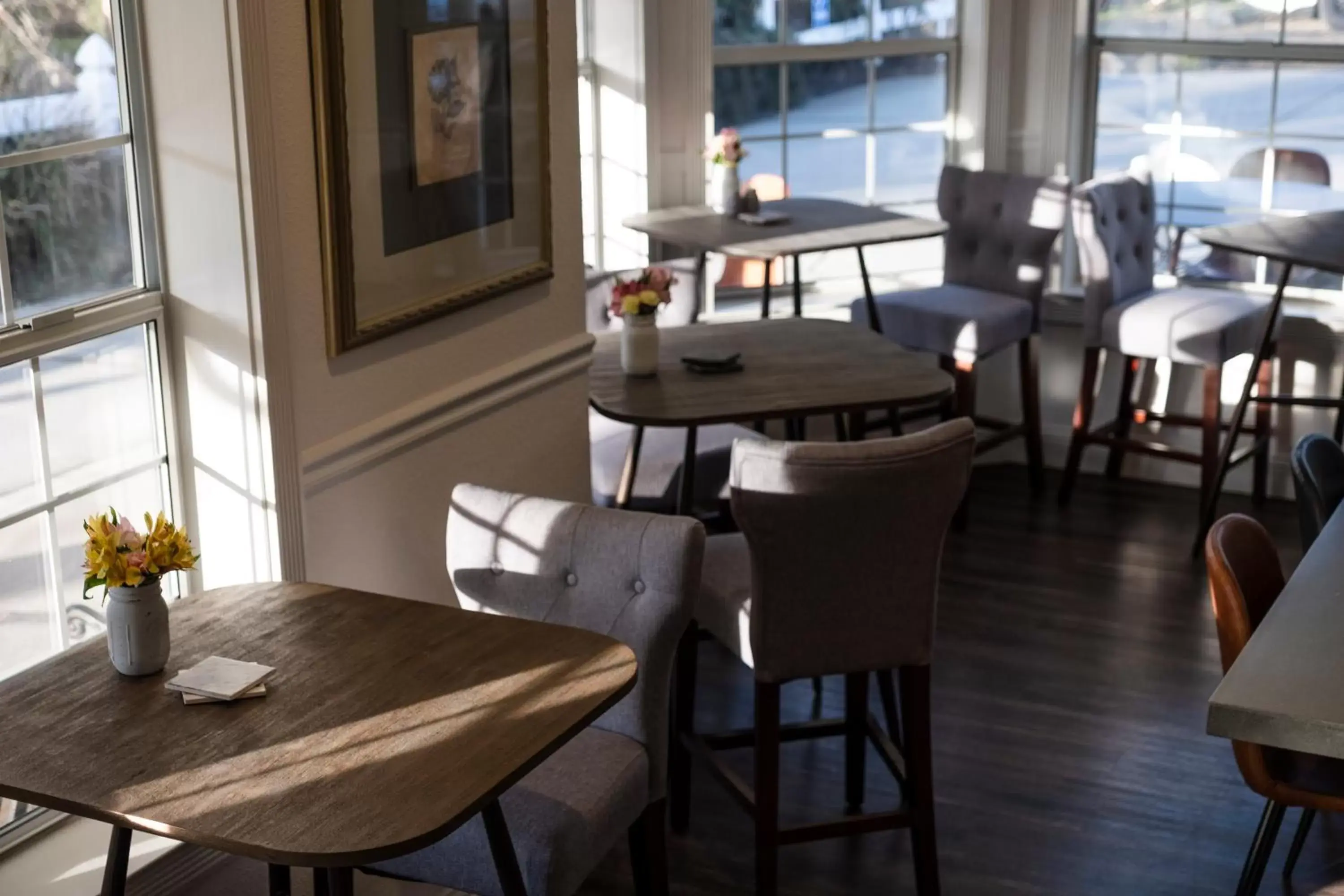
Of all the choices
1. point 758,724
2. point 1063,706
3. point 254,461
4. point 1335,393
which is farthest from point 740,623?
point 1335,393

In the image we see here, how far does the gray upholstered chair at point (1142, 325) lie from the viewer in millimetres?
5426

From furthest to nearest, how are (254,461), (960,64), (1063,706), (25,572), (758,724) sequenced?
(960,64) < (1063,706) < (758,724) < (254,461) < (25,572)

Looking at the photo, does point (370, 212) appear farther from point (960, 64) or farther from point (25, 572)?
point (960, 64)

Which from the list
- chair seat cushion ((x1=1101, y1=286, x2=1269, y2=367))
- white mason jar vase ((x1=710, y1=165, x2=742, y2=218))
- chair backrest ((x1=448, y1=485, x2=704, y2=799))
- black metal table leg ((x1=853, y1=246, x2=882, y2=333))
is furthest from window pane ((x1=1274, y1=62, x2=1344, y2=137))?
chair backrest ((x1=448, y1=485, x2=704, y2=799))

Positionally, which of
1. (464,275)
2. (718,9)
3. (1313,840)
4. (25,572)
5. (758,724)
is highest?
(718,9)

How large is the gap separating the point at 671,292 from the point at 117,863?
2779 millimetres

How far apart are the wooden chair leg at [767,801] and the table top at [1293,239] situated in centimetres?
241

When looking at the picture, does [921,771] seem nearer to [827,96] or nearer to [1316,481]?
[1316,481]

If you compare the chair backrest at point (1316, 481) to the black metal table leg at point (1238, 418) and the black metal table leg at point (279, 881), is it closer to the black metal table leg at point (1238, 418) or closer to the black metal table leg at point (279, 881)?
the black metal table leg at point (1238, 418)

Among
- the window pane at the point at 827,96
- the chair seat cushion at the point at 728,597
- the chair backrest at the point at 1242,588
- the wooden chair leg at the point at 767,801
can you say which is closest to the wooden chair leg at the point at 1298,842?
the chair backrest at the point at 1242,588

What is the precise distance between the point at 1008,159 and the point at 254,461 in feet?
13.0

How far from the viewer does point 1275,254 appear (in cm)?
480

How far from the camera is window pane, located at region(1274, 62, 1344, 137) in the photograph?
5.65 meters

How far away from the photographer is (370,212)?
301cm
